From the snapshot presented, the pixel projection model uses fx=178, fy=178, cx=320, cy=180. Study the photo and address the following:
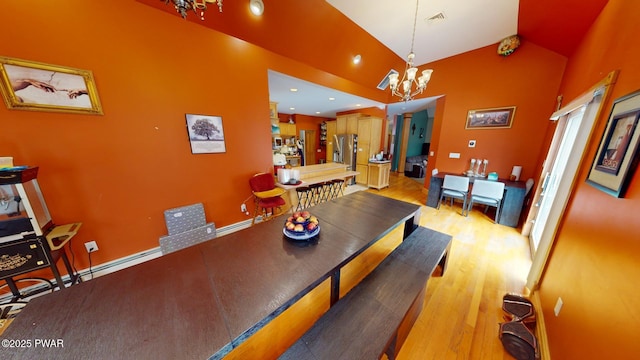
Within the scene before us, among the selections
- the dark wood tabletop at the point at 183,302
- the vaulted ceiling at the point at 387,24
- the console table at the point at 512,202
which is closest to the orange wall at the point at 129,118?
the vaulted ceiling at the point at 387,24

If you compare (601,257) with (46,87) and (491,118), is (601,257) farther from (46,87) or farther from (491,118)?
(46,87)

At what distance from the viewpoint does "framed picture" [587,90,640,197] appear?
92cm

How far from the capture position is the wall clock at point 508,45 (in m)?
2.94

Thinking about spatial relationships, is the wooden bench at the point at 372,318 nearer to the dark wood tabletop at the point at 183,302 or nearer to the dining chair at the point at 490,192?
the dark wood tabletop at the point at 183,302

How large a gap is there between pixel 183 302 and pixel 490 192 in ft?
14.1

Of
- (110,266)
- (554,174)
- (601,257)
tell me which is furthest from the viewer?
(554,174)

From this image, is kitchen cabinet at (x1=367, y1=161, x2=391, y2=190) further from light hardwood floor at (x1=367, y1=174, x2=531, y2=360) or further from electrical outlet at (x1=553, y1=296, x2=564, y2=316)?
electrical outlet at (x1=553, y1=296, x2=564, y2=316)

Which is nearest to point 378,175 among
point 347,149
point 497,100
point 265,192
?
point 347,149

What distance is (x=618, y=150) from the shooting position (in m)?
1.04

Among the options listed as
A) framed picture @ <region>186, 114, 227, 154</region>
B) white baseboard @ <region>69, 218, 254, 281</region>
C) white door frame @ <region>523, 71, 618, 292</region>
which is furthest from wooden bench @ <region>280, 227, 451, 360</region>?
framed picture @ <region>186, 114, 227, 154</region>

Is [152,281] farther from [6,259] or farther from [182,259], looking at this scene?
[6,259]

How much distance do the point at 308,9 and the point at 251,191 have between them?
2675 mm

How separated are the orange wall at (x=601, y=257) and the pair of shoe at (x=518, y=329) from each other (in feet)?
0.34

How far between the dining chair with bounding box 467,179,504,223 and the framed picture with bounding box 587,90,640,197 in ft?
6.81
